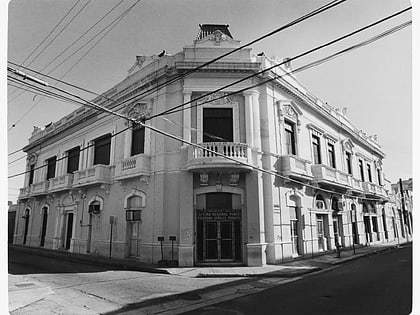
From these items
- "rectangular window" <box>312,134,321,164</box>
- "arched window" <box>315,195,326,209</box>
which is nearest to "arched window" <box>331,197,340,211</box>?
"arched window" <box>315,195,326,209</box>

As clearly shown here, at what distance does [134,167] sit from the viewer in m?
12.8

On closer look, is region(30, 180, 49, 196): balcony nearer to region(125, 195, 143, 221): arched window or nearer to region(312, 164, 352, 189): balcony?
region(125, 195, 143, 221): arched window

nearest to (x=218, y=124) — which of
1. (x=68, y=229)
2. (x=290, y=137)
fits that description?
(x=290, y=137)

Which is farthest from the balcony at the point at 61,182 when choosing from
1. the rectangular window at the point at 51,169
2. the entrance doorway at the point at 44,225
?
the entrance doorway at the point at 44,225

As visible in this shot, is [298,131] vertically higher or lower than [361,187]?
higher

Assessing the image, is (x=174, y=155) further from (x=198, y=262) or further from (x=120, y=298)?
(x=120, y=298)

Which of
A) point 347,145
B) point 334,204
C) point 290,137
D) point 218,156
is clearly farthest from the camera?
point 347,145

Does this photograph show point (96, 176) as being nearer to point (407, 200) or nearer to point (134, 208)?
point (134, 208)

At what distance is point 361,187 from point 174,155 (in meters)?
13.0

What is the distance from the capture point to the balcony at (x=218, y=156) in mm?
10938

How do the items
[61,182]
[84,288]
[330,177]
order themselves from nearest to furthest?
1. [84,288]
2. [330,177]
3. [61,182]

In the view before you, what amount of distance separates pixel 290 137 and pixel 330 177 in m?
3.19
